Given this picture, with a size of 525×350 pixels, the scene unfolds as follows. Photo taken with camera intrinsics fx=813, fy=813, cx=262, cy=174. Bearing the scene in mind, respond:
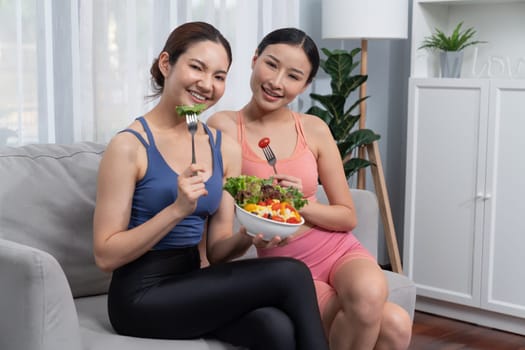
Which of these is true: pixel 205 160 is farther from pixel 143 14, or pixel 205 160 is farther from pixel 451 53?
pixel 451 53

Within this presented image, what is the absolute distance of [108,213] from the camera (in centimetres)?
199

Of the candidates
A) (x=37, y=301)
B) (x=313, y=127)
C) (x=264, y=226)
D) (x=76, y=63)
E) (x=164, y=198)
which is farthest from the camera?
(x=76, y=63)

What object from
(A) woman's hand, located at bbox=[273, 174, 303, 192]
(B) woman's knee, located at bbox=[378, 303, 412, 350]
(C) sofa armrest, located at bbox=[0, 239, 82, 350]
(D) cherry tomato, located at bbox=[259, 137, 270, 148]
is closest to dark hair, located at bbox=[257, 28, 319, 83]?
(D) cherry tomato, located at bbox=[259, 137, 270, 148]

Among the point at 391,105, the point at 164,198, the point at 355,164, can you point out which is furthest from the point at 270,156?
the point at 391,105

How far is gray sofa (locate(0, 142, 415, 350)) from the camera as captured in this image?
70.9 inches

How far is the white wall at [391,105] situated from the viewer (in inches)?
174

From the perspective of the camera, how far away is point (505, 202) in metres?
3.53

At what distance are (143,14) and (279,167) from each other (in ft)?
3.52

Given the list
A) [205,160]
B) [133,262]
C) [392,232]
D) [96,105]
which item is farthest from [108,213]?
[392,232]

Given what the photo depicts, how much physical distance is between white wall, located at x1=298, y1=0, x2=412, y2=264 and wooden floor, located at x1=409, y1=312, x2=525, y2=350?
0.84 m

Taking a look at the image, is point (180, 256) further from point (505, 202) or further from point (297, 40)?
point (505, 202)

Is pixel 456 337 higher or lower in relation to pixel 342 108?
lower

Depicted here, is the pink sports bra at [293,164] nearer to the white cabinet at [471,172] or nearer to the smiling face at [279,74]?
the smiling face at [279,74]

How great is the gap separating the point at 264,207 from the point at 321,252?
482 mm
